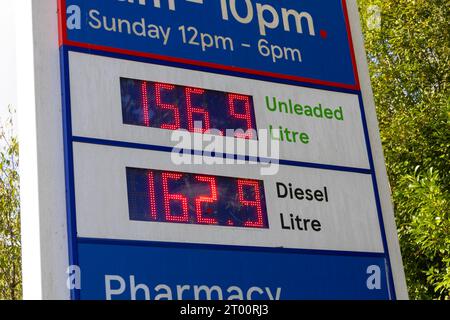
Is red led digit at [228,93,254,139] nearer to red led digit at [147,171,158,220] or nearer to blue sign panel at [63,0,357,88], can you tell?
blue sign panel at [63,0,357,88]

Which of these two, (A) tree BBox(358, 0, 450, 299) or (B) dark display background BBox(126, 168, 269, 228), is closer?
(B) dark display background BBox(126, 168, 269, 228)

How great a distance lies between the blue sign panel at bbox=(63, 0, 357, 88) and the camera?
241 inches

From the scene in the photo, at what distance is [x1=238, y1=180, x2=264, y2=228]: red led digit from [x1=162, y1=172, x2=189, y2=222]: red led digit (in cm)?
44

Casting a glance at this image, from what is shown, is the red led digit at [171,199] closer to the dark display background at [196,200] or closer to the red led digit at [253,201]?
the dark display background at [196,200]

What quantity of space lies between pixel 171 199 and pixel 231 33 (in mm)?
1488

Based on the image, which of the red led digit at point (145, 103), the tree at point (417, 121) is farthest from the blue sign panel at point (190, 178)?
the tree at point (417, 121)

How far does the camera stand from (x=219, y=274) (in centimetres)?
586

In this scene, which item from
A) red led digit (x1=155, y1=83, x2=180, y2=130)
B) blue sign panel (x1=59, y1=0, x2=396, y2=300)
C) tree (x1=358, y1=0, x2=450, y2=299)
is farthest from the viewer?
tree (x1=358, y1=0, x2=450, y2=299)

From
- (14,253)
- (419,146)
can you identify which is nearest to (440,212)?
(419,146)

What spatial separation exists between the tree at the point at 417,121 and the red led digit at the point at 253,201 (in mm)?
5524

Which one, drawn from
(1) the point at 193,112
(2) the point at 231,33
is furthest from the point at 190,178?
(2) the point at 231,33

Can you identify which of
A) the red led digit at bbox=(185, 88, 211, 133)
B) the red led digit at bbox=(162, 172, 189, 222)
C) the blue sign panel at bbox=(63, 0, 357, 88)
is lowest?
the red led digit at bbox=(162, 172, 189, 222)

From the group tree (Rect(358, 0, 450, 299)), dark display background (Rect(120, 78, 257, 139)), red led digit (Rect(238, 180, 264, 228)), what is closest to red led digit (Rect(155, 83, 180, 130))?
dark display background (Rect(120, 78, 257, 139))

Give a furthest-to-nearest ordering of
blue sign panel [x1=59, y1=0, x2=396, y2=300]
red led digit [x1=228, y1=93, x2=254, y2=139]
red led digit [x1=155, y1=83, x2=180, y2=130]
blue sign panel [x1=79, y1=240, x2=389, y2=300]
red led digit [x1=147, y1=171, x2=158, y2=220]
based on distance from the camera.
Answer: red led digit [x1=228, y1=93, x2=254, y2=139], red led digit [x1=155, y1=83, x2=180, y2=130], red led digit [x1=147, y1=171, x2=158, y2=220], blue sign panel [x1=59, y1=0, x2=396, y2=300], blue sign panel [x1=79, y1=240, x2=389, y2=300]
